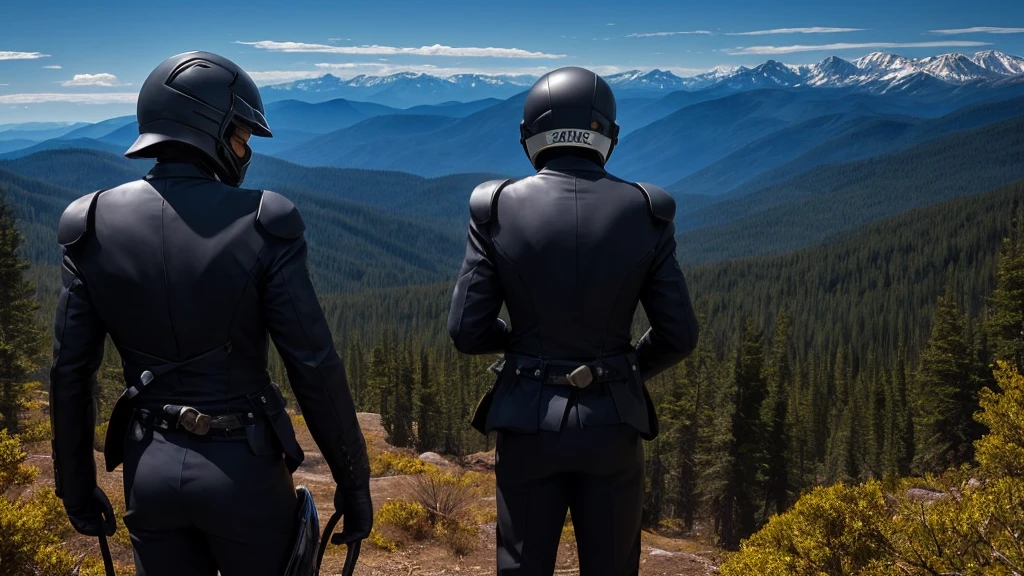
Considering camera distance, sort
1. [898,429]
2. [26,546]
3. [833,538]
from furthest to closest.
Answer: [898,429], [833,538], [26,546]

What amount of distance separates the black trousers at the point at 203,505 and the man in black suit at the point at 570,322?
1595 mm

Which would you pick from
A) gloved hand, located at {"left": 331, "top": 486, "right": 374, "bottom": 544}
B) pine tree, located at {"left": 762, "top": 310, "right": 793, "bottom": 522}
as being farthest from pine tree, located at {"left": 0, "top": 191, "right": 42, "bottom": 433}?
pine tree, located at {"left": 762, "top": 310, "right": 793, "bottom": 522}

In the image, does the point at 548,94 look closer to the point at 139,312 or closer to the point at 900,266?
the point at 139,312

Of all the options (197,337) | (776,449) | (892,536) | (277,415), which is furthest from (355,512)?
(776,449)

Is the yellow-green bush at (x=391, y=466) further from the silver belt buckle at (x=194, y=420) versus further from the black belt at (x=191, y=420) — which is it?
the silver belt buckle at (x=194, y=420)

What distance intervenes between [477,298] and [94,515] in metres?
2.75

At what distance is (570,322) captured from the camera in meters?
5.29

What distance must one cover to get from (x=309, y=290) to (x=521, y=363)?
1.62 m

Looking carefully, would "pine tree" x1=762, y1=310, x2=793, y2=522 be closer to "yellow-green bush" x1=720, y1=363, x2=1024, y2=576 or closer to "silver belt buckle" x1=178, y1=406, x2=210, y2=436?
"yellow-green bush" x1=720, y1=363, x2=1024, y2=576

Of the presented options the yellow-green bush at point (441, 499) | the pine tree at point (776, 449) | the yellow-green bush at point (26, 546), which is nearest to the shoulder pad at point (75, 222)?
the yellow-green bush at point (26, 546)

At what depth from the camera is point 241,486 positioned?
4.35 meters

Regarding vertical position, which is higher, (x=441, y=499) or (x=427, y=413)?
(x=441, y=499)

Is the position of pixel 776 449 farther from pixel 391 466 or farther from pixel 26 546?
pixel 26 546

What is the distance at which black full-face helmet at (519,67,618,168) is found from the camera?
5441mm
